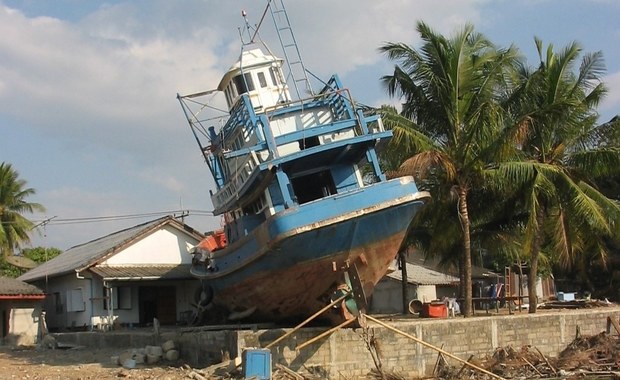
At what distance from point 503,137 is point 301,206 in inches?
292

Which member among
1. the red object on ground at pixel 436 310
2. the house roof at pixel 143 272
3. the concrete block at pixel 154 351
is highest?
the house roof at pixel 143 272

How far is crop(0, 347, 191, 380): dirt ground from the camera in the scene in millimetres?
16703

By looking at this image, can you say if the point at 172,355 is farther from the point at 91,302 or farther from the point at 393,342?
the point at 91,302

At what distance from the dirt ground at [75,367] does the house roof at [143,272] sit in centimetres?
290

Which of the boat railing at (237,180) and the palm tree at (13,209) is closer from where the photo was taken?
the boat railing at (237,180)

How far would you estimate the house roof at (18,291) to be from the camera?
27.7 meters

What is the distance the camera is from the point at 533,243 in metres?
22.7

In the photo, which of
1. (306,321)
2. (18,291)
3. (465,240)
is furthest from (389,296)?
(306,321)

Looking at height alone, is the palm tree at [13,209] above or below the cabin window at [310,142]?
above

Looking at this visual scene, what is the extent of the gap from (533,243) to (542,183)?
2.21 meters

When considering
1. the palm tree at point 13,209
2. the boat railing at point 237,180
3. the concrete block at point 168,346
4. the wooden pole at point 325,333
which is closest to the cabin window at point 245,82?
the boat railing at point 237,180

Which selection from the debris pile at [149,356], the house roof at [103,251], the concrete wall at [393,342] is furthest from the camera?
the house roof at [103,251]

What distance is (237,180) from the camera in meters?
20.0

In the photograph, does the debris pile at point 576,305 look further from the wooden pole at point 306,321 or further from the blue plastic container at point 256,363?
the blue plastic container at point 256,363
